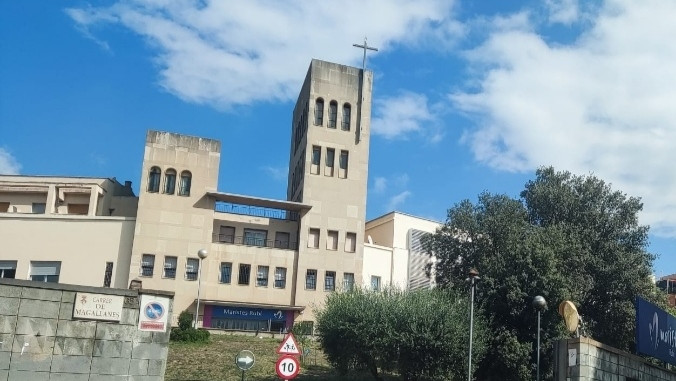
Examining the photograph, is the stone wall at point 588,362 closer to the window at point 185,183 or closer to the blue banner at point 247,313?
the blue banner at point 247,313

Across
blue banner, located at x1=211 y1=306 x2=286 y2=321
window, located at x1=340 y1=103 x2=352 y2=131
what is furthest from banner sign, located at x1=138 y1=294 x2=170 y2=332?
window, located at x1=340 y1=103 x2=352 y2=131

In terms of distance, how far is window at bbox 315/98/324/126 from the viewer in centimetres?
5491

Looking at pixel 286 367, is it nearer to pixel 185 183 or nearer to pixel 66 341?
pixel 66 341

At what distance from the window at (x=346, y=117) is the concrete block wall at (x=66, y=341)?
121 ft

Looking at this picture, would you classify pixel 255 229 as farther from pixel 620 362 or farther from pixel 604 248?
pixel 620 362

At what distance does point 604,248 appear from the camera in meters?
45.2

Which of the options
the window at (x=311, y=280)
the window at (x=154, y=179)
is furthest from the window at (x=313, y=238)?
the window at (x=154, y=179)

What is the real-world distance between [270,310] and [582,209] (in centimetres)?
2193

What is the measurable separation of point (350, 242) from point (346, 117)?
31.1ft

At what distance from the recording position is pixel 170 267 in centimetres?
5019

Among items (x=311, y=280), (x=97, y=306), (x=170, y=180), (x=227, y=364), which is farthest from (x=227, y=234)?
(x=97, y=306)

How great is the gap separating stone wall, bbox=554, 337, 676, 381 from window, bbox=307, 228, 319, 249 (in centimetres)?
3009

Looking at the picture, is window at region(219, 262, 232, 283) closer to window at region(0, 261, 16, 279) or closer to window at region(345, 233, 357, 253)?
window at region(345, 233, 357, 253)

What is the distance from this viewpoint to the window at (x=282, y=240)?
5419cm
